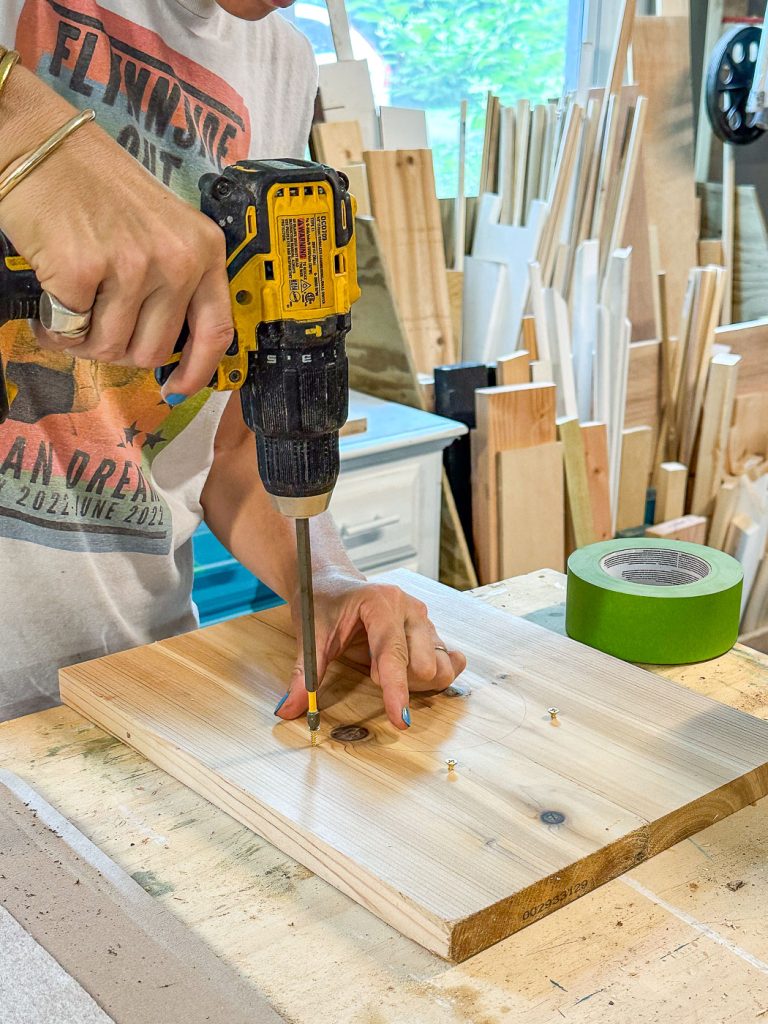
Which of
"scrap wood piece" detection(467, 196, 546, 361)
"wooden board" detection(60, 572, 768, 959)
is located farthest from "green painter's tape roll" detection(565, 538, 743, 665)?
"scrap wood piece" detection(467, 196, 546, 361)

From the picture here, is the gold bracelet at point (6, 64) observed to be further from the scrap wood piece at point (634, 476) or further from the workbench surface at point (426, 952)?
the scrap wood piece at point (634, 476)

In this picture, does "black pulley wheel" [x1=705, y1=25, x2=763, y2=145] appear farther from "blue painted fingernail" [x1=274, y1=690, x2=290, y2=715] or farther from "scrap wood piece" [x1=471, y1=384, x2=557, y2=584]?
"blue painted fingernail" [x1=274, y1=690, x2=290, y2=715]

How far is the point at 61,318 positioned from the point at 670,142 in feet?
10.3

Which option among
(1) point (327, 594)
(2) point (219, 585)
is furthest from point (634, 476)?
(1) point (327, 594)

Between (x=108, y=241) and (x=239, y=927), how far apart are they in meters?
0.52

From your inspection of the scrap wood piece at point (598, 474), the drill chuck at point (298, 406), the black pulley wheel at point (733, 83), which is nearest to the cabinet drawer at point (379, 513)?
the scrap wood piece at point (598, 474)

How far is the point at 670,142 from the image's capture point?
351 cm

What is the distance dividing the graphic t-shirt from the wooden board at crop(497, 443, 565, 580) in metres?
1.44

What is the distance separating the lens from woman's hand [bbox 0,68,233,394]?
763 millimetres

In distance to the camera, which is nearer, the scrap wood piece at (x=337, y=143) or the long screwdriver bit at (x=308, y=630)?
the long screwdriver bit at (x=308, y=630)

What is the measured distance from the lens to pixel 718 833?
0.94 m

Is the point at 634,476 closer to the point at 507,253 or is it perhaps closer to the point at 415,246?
the point at 507,253

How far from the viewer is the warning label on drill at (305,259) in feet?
2.93

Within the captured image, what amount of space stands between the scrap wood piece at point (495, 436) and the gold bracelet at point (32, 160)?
6.27 ft
